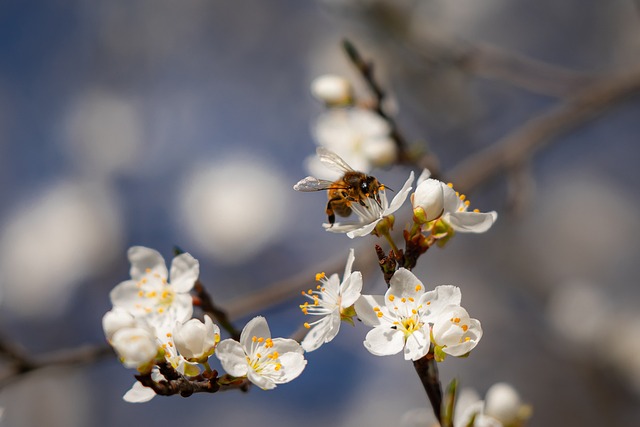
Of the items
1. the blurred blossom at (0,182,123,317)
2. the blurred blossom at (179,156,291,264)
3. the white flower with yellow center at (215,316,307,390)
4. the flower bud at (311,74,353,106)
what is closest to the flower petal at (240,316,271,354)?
the white flower with yellow center at (215,316,307,390)

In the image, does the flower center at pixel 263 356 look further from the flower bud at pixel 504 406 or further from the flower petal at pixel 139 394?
the flower bud at pixel 504 406

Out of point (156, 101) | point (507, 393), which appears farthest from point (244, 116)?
point (507, 393)

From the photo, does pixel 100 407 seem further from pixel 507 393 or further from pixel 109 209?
pixel 507 393

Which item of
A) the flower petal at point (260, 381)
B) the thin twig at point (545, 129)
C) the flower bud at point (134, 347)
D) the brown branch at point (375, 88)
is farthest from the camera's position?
the thin twig at point (545, 129)

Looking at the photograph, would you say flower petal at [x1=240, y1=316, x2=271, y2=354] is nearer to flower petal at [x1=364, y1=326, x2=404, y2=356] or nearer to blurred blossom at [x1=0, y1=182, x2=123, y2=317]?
flower petal at [x1=364, y1=326, x2=404, y2=356]

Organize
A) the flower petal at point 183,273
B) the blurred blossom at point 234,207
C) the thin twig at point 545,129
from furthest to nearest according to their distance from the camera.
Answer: the blurred blossom at point 234,207 → the thin twig at point 545,129 → the flower petal at point 183,273

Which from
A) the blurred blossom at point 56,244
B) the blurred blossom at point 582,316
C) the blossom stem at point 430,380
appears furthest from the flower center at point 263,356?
the blurred blossom at point 56,244

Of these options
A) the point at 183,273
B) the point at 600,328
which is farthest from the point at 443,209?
the point at 600,328

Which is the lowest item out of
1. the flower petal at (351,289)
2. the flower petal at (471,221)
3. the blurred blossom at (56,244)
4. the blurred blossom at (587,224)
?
the flower petal at (351,289)
